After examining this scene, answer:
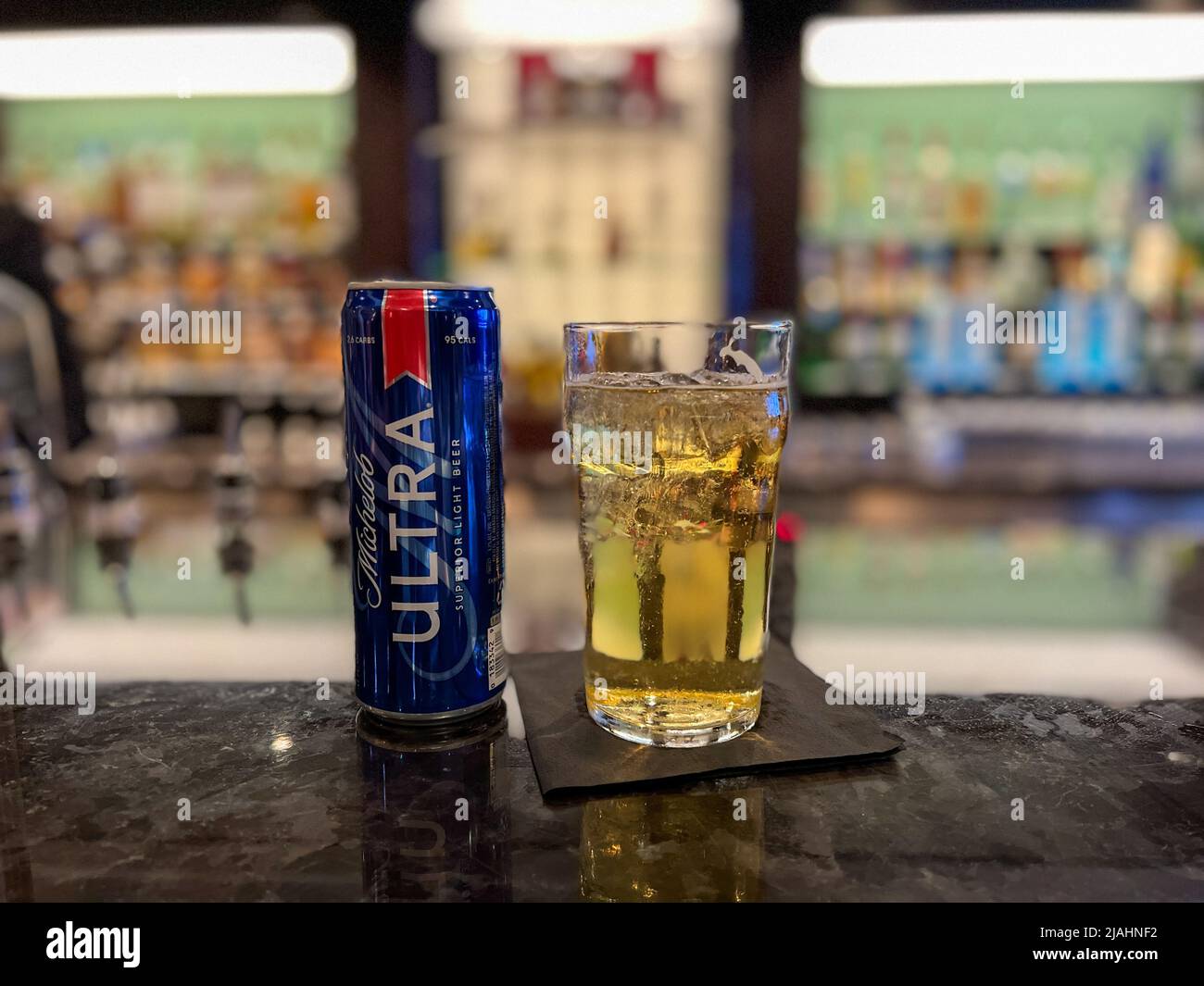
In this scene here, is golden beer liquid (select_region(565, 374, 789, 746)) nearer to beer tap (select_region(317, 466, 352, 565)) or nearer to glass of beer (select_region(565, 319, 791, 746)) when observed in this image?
glass of beer (select_region(565, 319, 791, 746))

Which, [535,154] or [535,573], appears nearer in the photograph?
[535,573]

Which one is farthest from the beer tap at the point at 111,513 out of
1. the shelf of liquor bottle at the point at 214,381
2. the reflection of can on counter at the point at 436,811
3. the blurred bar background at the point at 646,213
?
the shelf of liquor bottle at the point at 214,381

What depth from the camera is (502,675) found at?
771 mm

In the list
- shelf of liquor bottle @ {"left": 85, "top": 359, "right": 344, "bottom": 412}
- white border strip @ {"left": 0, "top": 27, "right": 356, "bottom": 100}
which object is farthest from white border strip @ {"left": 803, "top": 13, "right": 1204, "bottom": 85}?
shelf of liquor bottle @ {"left": 85, "top": 359, "right": 344, "bottom": 412}

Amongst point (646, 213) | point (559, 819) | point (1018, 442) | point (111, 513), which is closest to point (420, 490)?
point (559, 819)

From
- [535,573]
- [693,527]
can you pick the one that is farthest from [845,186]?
[693,527]

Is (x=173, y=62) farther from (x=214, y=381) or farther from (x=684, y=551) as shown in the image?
(x=684, y=551)

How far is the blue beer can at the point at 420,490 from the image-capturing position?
2.31 feet

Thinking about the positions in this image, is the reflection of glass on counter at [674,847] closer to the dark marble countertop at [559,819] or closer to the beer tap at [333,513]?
the dark marble countertop at [559,819]

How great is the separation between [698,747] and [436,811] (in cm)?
20

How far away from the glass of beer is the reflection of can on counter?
0.11 metres

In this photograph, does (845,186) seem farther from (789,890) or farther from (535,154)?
(789,890)

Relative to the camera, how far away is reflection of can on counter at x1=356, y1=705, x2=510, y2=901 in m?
0.54

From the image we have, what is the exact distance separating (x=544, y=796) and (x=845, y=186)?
363 centimetres
